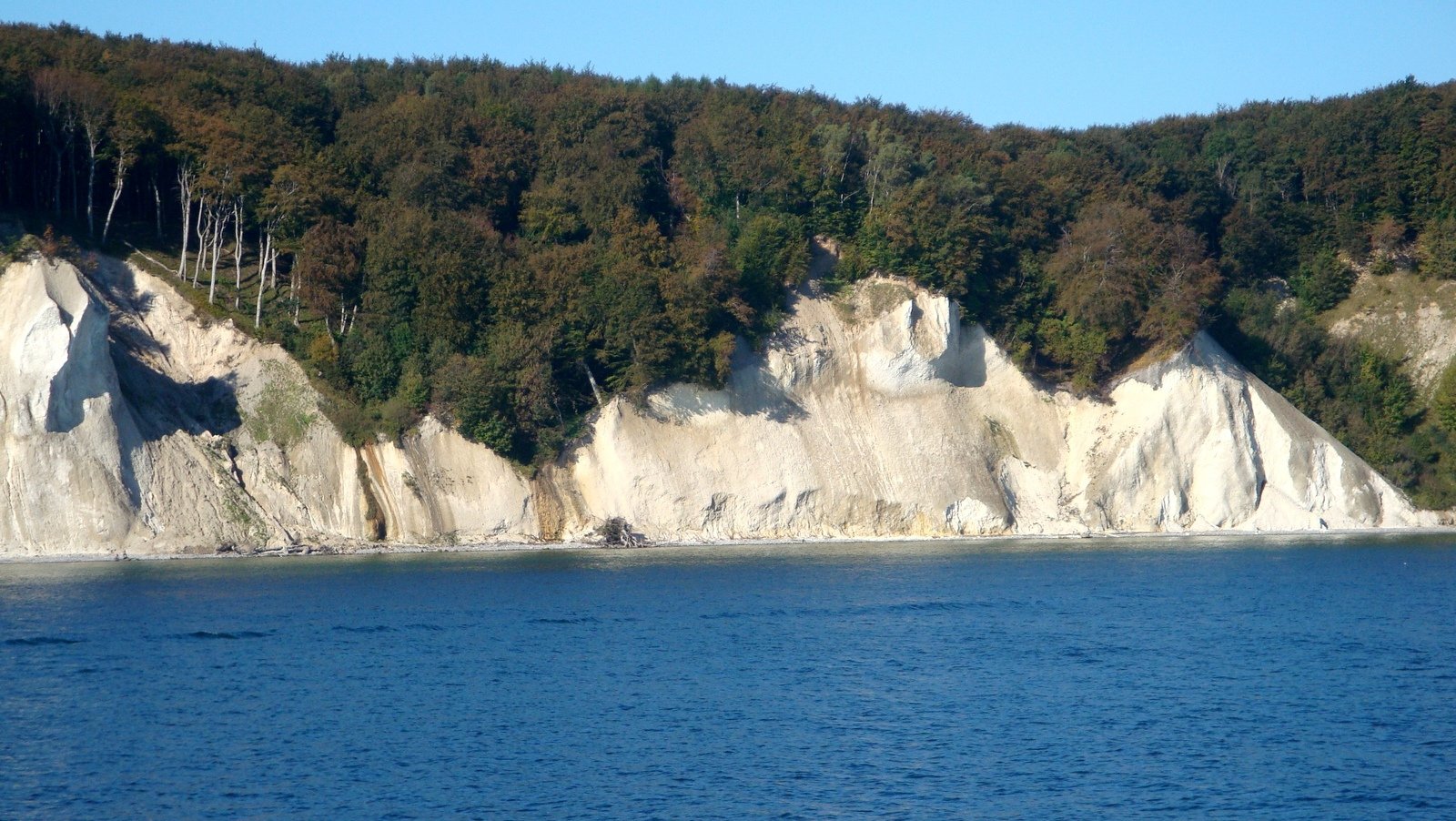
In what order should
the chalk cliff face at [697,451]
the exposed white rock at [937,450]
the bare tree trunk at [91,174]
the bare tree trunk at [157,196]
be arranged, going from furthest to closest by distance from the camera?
the bare tree trunk at [157,196] < the exposed white rock at [937,450] < the bare tree trunk at [91,174] < the chalk cliff face at [697,451]

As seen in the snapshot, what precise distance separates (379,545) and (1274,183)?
56962 mm

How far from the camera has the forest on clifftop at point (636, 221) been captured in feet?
197

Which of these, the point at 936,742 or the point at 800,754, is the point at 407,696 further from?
the point at 936,742

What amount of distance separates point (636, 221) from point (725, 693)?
39834 millimetres

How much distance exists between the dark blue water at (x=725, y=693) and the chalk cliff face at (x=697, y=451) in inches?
212

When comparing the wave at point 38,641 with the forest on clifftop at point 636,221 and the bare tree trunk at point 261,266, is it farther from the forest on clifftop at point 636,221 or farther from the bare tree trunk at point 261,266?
the bare tree trunk at point 261,266

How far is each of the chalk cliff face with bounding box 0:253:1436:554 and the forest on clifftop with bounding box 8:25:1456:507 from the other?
1.71 meters

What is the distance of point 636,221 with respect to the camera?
66562 millimetres

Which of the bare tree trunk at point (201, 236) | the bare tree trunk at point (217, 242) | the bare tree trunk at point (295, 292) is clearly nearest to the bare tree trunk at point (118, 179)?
the bare tree trunk at point (201, 236)

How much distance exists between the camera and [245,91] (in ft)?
221

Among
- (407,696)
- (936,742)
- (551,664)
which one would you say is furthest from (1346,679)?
(407,696)

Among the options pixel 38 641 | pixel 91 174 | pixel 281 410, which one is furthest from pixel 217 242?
pixel 38 641

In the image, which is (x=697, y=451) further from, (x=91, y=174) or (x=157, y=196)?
(x=91, y=174)

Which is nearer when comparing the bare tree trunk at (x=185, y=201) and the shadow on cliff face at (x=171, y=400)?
the shadow on cliff face at (x=171, y=400)
